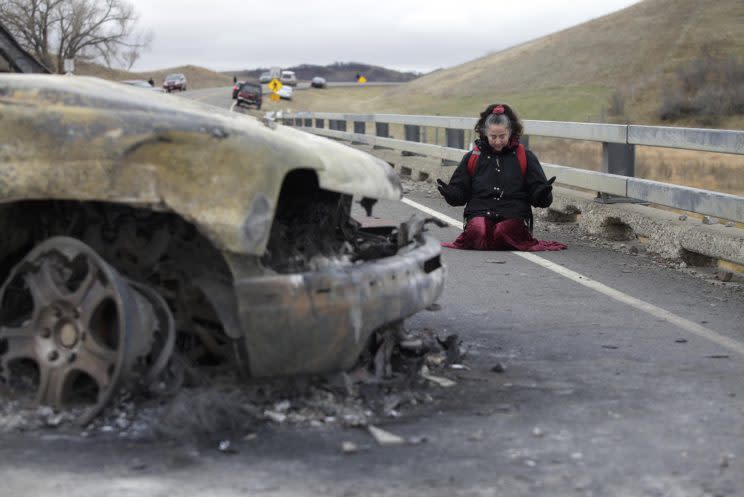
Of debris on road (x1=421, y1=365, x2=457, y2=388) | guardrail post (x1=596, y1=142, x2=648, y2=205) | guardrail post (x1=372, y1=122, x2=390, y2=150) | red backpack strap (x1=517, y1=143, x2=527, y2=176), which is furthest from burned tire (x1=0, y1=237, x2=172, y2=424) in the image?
guardrail post (x1=372, y1=122, x2=390, y2=150)

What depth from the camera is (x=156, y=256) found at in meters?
4.84

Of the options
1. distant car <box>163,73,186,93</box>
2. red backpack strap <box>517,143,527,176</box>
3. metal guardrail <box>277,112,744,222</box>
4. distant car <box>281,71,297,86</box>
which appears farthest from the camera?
distant car <box>281,71,297,86</box>

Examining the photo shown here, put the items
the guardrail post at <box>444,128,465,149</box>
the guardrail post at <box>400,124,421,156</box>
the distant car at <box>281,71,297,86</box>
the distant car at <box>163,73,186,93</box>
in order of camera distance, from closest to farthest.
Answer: the guardrail post at <box>444,128,465,149</box> → the guardrail post at <box>400,124,421,156</box> → the distant car at <box>163,73,186,93</box> → the distant car at <box>281,71,297,86</box>

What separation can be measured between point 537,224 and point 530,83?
66995 mm

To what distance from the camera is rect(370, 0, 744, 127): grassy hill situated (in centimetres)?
5494

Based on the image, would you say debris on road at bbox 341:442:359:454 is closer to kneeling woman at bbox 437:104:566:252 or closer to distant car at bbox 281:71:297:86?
kneeling woman at bbox 437:104:566:252

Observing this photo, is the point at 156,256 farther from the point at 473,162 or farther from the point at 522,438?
the point at 473,162

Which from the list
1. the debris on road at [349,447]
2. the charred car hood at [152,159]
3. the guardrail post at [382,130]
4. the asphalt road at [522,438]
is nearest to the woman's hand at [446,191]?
the asphalt road at [522,438]

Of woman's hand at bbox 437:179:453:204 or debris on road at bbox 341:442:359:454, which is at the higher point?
woman's hand at bbox 437:179:453:204

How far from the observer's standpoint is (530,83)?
77.7 meters

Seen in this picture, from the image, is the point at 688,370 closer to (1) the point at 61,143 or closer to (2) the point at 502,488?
(2) the point at 502,488

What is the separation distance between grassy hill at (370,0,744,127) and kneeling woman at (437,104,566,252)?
33532mm

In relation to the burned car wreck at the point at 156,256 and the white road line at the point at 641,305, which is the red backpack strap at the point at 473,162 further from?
the burned car wreck at the point at 156,256

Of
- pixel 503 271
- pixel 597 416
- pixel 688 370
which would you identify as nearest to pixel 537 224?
pixel 503 271
